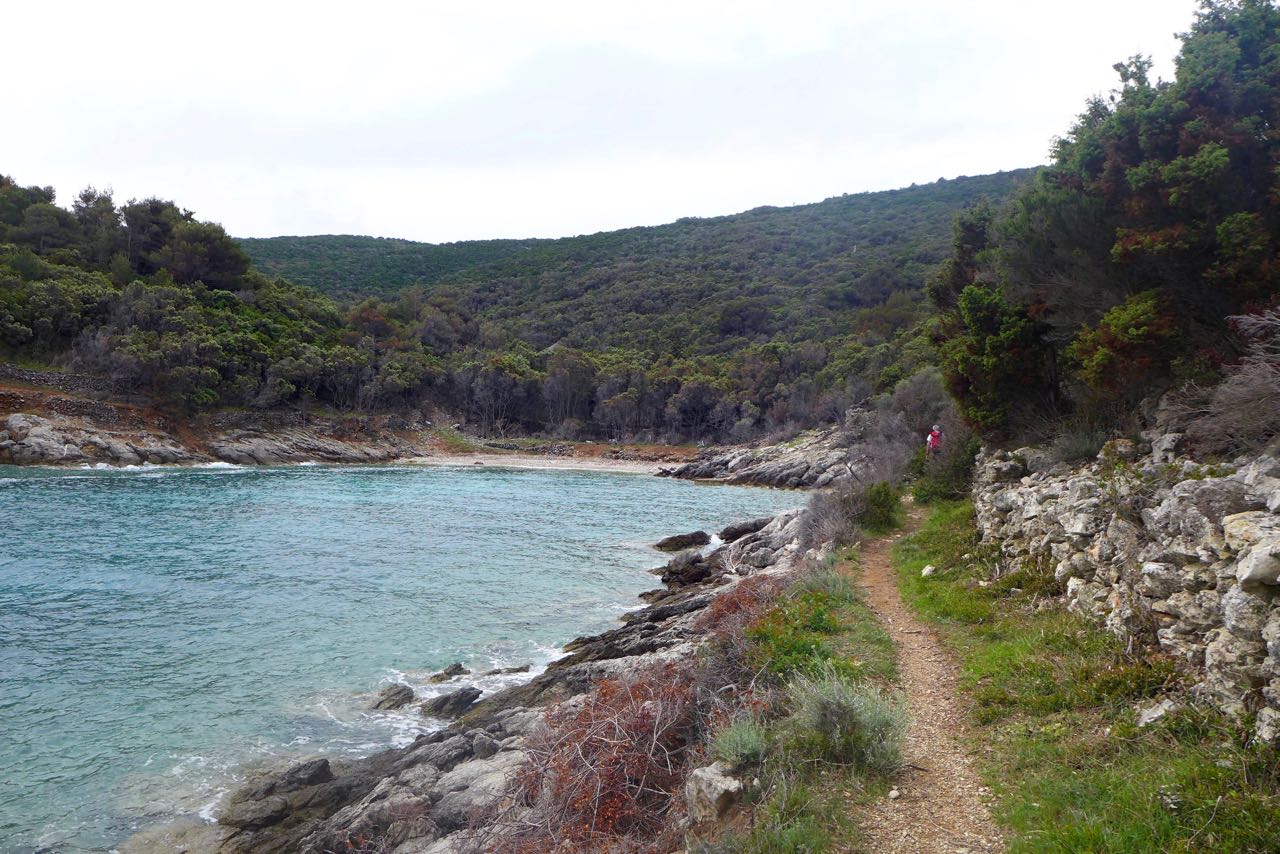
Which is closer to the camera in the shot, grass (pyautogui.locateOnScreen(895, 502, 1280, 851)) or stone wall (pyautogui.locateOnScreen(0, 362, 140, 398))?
grass (pyautogui.locateOnScreen(895, 502, 1280, 851))

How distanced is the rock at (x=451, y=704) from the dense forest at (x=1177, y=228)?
447 inches

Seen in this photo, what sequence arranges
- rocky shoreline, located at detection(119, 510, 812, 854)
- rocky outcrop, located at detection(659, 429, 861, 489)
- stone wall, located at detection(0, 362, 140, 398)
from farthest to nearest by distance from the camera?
rocky outcrop, located at detection(659, 429, 861, 489) → stone wall, located at detection(0, 362, 140, 398) → rocky shoreline, located at detection(119, 510, 812, 854)

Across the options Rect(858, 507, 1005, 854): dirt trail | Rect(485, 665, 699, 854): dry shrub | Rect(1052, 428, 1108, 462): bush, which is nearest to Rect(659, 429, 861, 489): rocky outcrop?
Rect(1052, 428, 1108, 462): bush

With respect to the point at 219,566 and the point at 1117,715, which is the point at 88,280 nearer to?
the point at 219,566

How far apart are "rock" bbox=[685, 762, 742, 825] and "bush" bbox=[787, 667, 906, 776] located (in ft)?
2.50

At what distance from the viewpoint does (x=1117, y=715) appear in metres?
5.87

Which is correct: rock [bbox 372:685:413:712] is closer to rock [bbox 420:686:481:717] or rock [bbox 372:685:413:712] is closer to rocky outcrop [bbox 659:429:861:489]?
rock [bbox 420:686:481:717]

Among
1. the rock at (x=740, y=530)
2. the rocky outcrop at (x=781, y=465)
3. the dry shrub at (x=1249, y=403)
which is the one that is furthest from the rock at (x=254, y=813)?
the rocky outcrop at (x=781, y=465)

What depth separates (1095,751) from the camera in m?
5.51

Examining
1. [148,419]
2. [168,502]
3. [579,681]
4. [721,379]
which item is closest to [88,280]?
[148,419]

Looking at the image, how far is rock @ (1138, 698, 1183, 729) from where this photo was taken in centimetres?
543

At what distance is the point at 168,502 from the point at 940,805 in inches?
1346

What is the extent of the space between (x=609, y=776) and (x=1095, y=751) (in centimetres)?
388

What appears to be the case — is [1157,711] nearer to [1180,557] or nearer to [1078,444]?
[1180,557]
